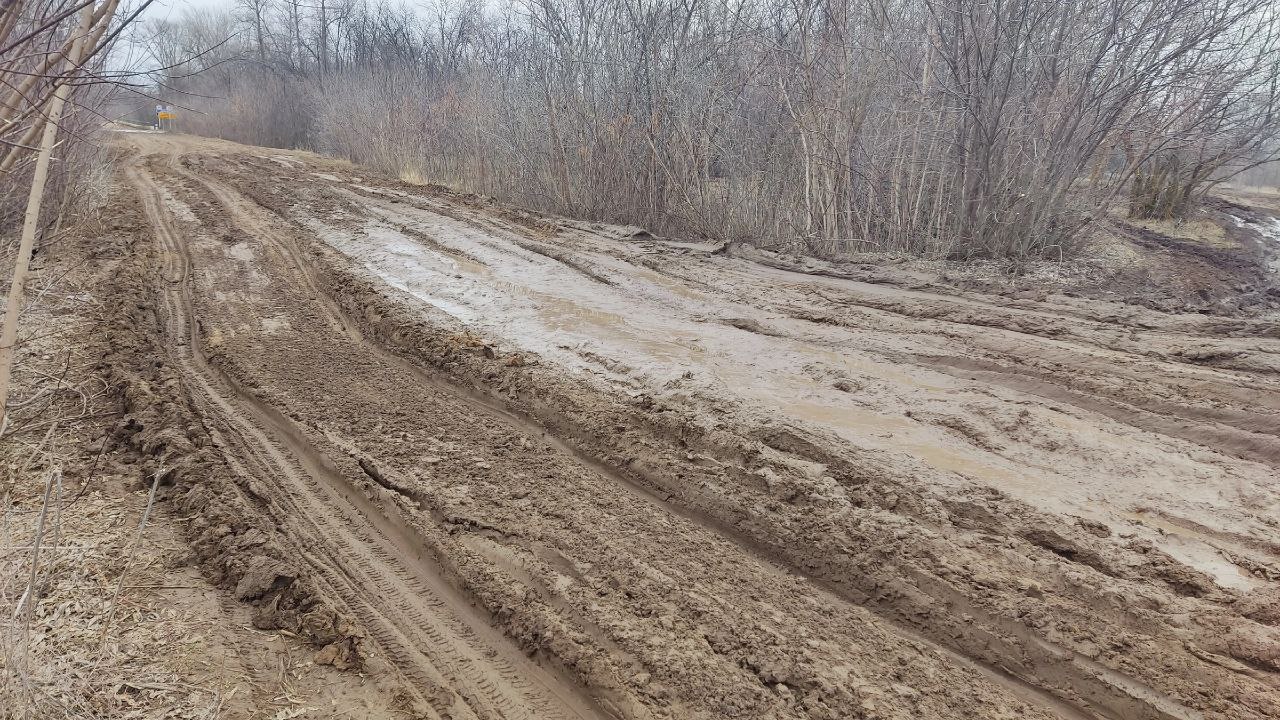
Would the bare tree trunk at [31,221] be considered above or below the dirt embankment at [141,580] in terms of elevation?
above

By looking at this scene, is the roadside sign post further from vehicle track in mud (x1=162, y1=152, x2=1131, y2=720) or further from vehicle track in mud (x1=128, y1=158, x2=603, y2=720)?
vehicle track in mud (x1=128, y1=158, x2=603, y2=720)

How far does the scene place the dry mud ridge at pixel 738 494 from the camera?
8.35 feet

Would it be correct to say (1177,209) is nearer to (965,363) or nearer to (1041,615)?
(965,363)

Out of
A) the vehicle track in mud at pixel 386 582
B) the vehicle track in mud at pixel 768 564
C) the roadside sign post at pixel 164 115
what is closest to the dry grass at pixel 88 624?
the vehicle track in mud at pixel 386 582

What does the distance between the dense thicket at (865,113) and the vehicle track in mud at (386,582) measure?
2.22 metres

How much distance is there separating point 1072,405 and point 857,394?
1238mm

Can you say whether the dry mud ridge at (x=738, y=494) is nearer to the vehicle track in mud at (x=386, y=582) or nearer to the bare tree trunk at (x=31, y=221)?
the vehicle track in mud at (x=386, y=582)

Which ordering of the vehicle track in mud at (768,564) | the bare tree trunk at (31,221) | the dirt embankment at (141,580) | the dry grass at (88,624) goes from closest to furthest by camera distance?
1. the bare tree trunk at (31,221)
2. the dry grass at (88,624)
3. the dirt embankment at (141,580)
4. the vehicle track in mud at (768,564)

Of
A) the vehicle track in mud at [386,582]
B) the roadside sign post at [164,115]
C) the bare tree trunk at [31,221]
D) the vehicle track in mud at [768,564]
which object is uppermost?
the roadside sign post at [164,115]

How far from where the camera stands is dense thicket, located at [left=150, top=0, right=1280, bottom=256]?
7594 mm

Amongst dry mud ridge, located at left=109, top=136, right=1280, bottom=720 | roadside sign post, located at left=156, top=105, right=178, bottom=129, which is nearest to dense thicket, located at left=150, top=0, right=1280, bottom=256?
roadside sign post, located at left=156, top=105, right=178, bottom=129

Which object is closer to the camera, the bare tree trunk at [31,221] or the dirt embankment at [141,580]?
the bare tree trunk at [31,221]

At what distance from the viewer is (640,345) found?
17.9ft

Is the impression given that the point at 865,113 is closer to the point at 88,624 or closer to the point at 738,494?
the point at 738,494
